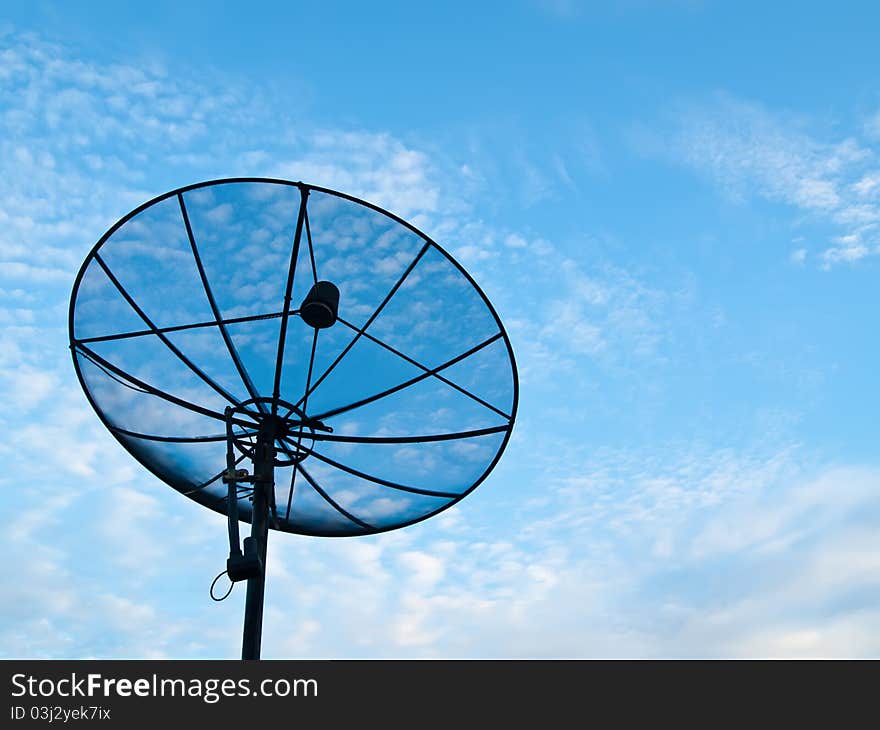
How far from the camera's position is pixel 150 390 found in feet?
30.1

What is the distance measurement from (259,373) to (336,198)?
8.20 feet

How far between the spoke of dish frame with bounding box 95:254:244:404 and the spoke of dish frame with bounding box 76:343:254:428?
0.95 ft

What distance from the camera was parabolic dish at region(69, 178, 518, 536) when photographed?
8.68 m

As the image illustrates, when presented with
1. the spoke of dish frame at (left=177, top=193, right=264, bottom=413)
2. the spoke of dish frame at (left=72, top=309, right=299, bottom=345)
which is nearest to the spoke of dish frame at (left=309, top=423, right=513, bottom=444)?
the spoke of dish frame at (left=177, top=193, right=264, bottom=413)

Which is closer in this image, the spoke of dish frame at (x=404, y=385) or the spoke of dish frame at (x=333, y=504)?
the spoke of dish frame at (x=404, y=385)

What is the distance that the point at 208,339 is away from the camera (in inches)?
372

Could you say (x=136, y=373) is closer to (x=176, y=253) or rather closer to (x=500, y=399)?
(x=176, y=253)

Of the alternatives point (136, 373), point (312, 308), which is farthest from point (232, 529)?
point (136, 373)

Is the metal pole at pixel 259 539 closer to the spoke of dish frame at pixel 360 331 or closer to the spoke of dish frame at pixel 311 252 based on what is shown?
the spoke of dish frame at pixel 360 331

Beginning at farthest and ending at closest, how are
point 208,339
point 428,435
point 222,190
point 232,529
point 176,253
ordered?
point 428,435
point 208,339
point 176,253
point 222,190
point 232,529

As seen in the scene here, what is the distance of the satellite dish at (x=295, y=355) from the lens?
860 cm

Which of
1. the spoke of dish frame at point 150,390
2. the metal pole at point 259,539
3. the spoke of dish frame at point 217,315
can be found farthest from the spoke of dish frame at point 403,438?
the metal pole at point 259,539

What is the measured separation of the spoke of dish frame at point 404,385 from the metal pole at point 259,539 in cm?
135

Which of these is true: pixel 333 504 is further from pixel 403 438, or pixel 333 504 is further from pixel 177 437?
pixel 177 437
